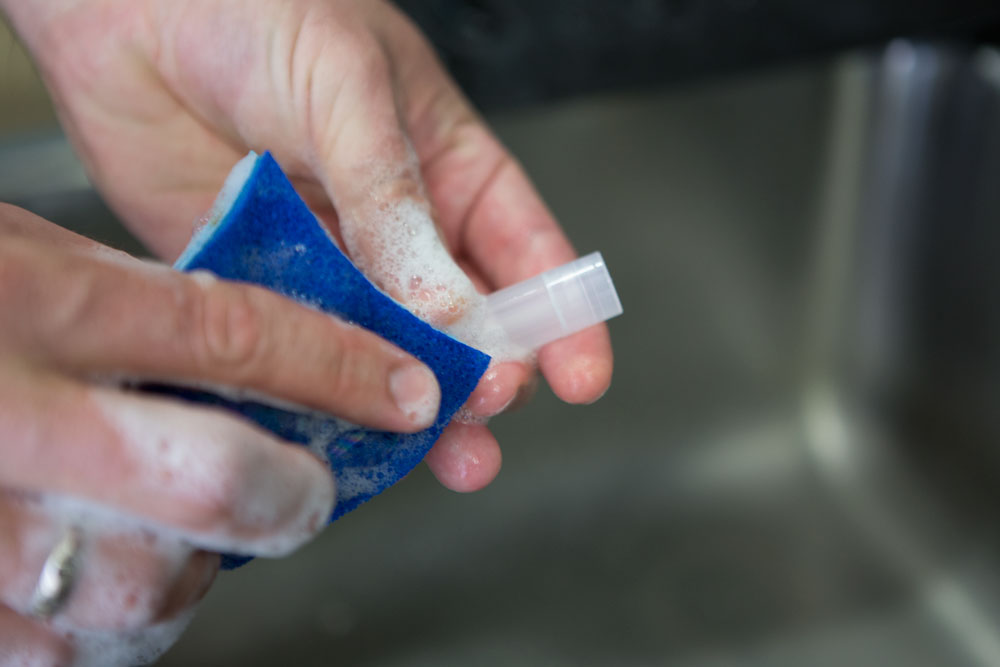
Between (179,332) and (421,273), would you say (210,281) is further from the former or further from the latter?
(421,273)

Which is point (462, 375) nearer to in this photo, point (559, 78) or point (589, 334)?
point (589, 334)

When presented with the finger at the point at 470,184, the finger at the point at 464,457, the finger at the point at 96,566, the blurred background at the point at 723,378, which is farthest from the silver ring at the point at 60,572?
the blurred background at the point at 723,378

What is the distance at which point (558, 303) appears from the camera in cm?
45

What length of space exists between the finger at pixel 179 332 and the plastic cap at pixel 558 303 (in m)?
0.13

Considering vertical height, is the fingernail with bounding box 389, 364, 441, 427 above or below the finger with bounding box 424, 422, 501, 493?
above

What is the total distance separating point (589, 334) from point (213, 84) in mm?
304

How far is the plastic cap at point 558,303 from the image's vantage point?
45 cm

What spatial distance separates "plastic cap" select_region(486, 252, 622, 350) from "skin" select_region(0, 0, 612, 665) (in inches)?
0.9

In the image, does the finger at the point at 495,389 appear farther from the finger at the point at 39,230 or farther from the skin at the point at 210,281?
the finger at the point at 39,230

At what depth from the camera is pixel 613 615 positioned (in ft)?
2.50

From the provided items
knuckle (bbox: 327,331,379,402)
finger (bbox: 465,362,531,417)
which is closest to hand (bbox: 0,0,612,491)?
finger (bbox: 465,362,531,417)

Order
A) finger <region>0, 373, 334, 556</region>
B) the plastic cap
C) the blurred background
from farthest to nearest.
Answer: the blurred background
the plastic cap
finger <region>0, 373, 334, 556</region>

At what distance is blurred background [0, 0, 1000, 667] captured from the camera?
74cm

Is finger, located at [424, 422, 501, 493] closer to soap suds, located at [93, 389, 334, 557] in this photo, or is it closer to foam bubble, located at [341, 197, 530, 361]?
foam bubble, located at [341, 197, 530, 361]
